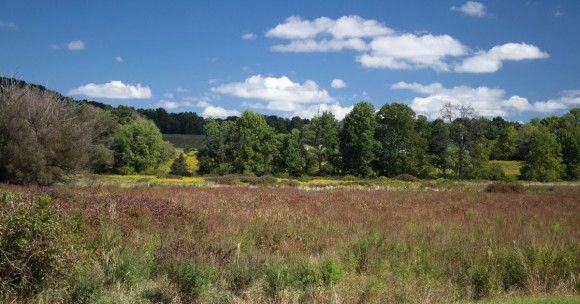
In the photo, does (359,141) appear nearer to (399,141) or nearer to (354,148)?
(354,148)

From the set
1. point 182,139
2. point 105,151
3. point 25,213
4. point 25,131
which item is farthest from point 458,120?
point 182,139

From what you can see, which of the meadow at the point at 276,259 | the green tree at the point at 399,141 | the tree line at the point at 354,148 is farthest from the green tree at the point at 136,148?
the meadow at the point at 276,259

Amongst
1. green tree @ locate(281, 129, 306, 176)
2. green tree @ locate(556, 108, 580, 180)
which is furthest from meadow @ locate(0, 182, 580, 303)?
green tree @ locate(556, 108, 580, 180)

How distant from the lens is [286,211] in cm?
1547

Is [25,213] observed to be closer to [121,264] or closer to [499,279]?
[121,264]

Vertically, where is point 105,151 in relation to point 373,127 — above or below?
below

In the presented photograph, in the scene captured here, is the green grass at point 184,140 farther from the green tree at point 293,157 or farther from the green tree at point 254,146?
the green tree at point 293,157

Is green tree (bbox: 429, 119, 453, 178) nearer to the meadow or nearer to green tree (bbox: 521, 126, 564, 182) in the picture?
green tree (bbox: 521, 126, 564, 182)

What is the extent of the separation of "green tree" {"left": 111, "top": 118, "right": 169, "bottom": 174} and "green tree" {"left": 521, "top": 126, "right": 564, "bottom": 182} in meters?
64.2

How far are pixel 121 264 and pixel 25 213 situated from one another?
1854 millimetres

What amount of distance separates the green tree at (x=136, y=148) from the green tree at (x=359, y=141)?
111 ft

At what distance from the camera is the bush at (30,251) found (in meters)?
6.88

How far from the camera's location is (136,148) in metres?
76.2

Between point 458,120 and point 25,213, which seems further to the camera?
point 458,120
